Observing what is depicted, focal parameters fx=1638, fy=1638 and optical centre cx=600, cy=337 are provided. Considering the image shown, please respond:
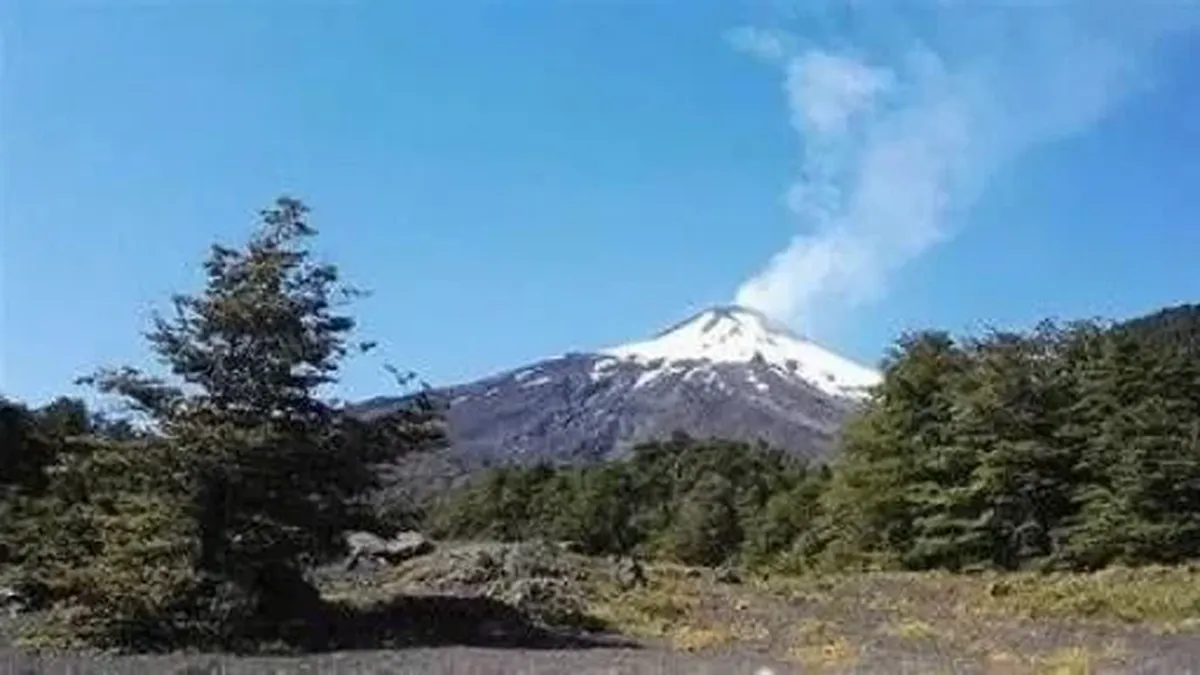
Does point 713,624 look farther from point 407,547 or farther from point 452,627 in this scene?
point 407,547

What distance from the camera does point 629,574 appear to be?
3130 centimetres

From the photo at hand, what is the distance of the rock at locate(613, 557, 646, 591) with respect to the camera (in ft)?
99.9

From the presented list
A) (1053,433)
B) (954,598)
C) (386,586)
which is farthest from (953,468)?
(386,586)

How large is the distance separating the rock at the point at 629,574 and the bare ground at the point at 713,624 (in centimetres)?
19

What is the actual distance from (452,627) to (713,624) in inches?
170

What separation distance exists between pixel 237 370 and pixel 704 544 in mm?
51336

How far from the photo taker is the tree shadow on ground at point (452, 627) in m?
22.5

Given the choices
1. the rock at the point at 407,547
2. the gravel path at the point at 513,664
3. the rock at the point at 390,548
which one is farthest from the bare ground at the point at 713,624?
the rock at the point at 390,548

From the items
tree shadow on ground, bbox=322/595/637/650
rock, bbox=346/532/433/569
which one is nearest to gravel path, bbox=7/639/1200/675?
tree shadow on ground, bbox=322/595/637/650

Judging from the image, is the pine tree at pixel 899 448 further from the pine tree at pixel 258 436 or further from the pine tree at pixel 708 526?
the pine tree at pixel 258 436

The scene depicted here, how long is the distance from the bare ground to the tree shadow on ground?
46mm

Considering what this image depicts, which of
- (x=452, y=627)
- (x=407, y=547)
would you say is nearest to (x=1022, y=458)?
(x=407, y=547)

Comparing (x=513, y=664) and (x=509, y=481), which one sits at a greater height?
(x=509, y=481)

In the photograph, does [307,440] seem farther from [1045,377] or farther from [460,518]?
[460,518]
